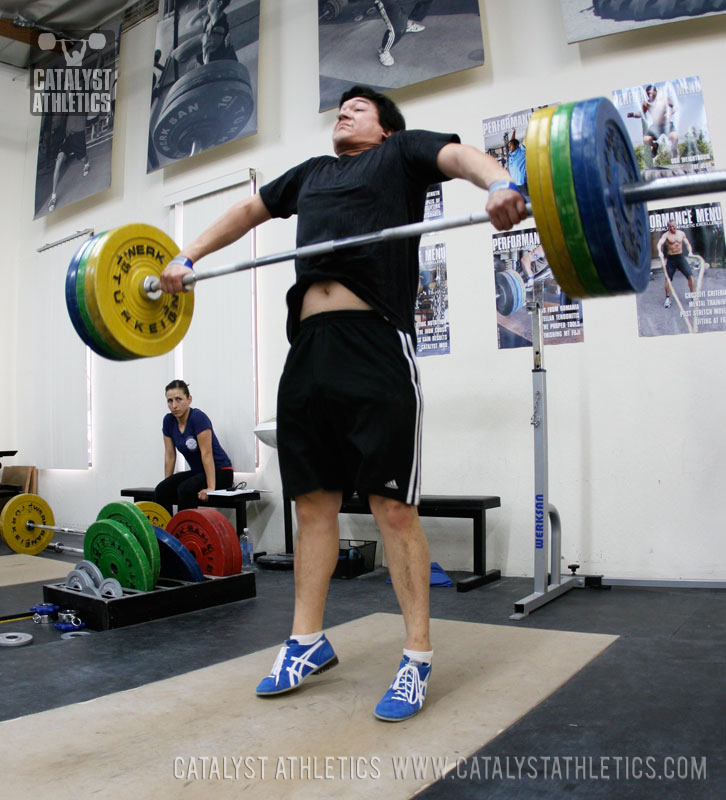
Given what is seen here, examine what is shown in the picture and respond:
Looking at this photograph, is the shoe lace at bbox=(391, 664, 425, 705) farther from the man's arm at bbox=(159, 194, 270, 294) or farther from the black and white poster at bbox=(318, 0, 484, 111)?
the black and white poster at bbox=(318, 0, 484, 111)

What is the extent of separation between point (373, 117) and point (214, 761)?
4.63 ft

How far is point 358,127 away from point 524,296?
5.66ft

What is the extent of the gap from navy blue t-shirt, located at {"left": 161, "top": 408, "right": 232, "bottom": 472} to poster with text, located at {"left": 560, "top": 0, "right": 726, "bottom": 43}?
8.37 feet

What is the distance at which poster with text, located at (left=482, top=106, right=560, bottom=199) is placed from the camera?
3.28 metres

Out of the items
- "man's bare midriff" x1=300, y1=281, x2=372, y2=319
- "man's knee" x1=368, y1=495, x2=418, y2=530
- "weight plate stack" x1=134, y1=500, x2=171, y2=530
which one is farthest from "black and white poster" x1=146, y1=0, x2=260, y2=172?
"man's knee" x1=368, y1=495, x2=418, y2=530

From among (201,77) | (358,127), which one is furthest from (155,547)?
(201,77)

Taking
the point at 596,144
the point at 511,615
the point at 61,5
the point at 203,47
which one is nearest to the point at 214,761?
the point at 596,144

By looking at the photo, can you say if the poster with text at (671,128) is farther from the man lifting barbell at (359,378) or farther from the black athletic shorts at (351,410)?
the black athletic shorts at (351,410)

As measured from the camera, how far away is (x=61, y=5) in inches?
210

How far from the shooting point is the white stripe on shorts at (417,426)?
5.09 ft

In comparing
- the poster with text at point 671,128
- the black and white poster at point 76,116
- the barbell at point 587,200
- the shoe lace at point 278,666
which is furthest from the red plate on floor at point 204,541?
the black and white poster at point 76,116

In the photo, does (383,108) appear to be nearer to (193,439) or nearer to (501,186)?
(501,186)

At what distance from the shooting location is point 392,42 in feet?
11.9

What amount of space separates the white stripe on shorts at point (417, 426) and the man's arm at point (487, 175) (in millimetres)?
336
